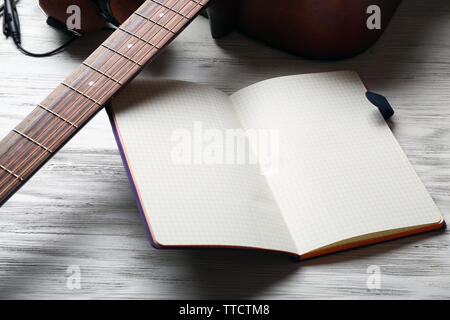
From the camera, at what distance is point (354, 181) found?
663 millimetres

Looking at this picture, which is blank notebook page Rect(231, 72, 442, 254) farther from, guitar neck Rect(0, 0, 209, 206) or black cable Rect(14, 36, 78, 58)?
black cable Rect(14, 36, 78, 58)

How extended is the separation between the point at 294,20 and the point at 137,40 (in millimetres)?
276

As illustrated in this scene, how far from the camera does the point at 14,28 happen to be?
836 mm

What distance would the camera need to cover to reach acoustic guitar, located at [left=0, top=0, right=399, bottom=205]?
1.83 feet

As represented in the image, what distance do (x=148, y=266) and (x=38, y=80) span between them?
0.38 meters

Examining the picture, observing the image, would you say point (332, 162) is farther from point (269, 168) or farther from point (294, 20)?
point (294, 20)

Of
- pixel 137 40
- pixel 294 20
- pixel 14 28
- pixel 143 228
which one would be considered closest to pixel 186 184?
pixel 143 228

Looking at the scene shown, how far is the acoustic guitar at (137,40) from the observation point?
56 centimetres

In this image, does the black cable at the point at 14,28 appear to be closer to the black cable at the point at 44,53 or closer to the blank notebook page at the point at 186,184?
the black cable at the point at 44,53

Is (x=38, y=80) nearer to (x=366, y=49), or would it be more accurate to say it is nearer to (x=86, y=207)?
(x=86, y=207)

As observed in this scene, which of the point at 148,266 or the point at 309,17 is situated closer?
the point at 148,266

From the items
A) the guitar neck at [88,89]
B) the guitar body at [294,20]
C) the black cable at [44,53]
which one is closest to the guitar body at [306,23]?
the guitar body at [294,20]
